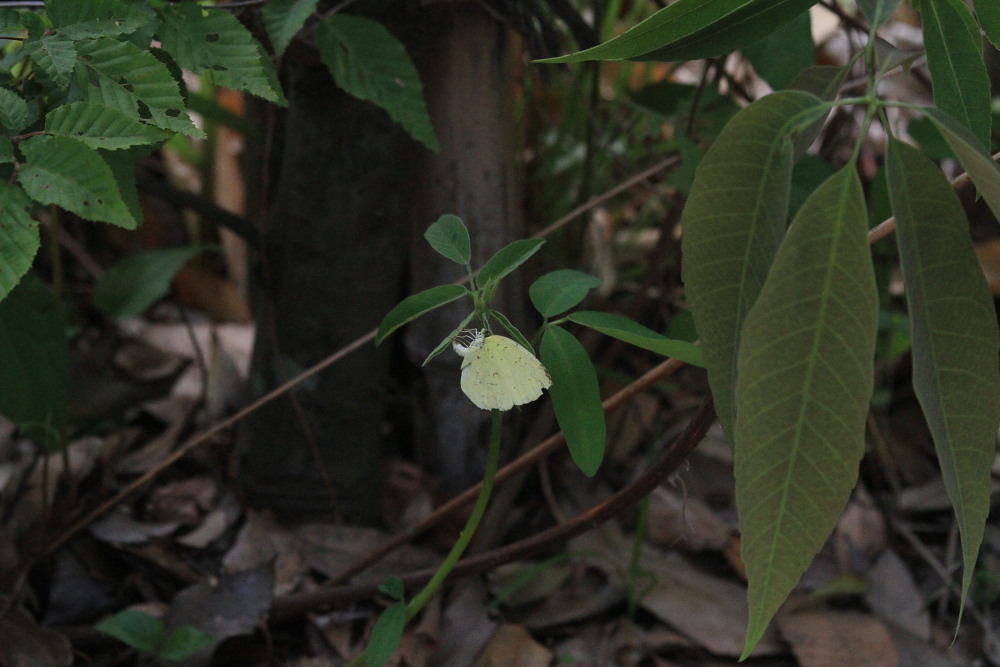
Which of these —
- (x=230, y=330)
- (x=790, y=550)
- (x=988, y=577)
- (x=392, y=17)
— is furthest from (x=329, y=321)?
(x=988, y=577)

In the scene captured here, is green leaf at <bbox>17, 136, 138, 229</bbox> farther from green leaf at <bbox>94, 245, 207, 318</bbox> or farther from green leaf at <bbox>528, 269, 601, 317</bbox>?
green leaf at <bbox>94, 245, 207, 318</bbox>

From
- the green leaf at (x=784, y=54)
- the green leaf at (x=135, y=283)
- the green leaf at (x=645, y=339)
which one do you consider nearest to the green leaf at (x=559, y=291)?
the green leaf at (x=645, y=339)

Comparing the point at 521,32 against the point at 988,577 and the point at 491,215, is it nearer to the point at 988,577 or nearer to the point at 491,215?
the point at 491,215

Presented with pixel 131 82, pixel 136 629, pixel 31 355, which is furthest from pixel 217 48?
pixel 136 629

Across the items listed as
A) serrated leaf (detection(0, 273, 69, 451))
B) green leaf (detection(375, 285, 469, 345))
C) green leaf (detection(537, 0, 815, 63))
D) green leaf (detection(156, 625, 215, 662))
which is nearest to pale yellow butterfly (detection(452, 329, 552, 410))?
green leaf (detection(375, 285, 469, 345))

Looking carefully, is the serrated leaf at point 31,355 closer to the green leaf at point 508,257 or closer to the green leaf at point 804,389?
the green leaf at point 508,257

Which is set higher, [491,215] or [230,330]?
[491,215]

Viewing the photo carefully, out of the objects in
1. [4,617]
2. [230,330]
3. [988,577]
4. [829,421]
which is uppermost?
[829,421]
